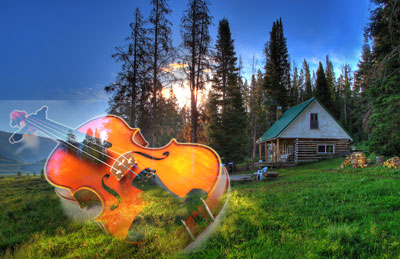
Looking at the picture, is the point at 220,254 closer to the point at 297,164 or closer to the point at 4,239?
the point at 4,239

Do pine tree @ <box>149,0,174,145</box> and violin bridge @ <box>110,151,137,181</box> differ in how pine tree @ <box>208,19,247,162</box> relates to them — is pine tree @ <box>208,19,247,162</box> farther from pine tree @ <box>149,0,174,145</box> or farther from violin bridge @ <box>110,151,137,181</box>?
violin bridge @ <box>110,151,137,181</box>

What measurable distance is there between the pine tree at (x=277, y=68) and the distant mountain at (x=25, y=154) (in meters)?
32.4

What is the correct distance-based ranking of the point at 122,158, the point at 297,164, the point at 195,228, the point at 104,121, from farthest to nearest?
the point at 297,164 → the point at 195,228 → the point at 104,121 → the point at 122,158

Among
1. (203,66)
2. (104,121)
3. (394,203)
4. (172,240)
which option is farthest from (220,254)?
(203,66)

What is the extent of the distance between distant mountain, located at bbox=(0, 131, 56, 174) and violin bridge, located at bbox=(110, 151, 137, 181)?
1.00 m

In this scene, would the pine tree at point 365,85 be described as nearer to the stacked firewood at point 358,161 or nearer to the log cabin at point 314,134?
the log cabin at point 314,134

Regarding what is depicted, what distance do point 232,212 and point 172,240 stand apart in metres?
1.84

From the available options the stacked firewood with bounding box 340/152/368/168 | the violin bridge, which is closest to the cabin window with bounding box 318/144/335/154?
the stacked firewood with bounding box 340/152/368/168

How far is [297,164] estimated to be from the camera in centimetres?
1811

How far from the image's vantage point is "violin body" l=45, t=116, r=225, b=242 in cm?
280

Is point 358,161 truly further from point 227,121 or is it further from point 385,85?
point 227,121

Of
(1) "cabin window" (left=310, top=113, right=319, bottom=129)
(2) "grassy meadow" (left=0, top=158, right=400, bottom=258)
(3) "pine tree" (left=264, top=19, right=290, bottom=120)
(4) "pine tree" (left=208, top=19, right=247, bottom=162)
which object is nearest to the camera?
(2) "grassy meadow" (left=0, top=158, right=400, bottom=258)

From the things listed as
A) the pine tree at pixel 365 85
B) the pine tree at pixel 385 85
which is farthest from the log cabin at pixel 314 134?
the pine tree at pixel 385 85

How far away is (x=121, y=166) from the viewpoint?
308cm
